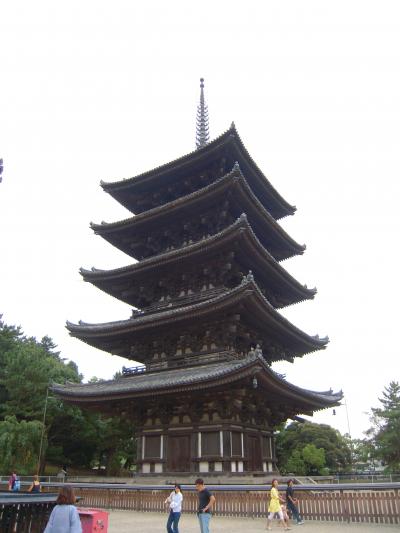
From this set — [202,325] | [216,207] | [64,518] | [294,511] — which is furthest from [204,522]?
[216,207]

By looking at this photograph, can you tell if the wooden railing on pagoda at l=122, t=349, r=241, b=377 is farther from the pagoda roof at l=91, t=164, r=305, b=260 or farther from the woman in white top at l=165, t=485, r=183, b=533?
the woman in white top at l=165, t=485, r=183, b=533

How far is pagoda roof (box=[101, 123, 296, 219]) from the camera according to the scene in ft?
90.2

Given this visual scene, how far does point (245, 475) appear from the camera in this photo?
21.0m

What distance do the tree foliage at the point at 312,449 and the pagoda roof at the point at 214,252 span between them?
31.8 m

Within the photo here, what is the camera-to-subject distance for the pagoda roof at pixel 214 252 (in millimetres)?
23484

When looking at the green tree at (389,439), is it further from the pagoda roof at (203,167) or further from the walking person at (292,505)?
the walking person at (292,505)

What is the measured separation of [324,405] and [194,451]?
9.31m

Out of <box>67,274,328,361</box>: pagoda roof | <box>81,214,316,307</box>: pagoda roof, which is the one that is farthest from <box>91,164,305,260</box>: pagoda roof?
<box>67,274,328,361</box>: pagoda roof

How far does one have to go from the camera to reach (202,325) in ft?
77.9

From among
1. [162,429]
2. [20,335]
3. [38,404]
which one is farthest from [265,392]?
[20,335]

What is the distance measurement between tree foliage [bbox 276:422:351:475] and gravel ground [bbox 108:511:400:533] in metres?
42.2

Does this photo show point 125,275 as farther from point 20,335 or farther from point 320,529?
point 20,335

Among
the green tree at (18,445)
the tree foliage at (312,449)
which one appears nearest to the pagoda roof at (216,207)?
the green tree at (18,445)

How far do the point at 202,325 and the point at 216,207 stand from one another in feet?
24.3
